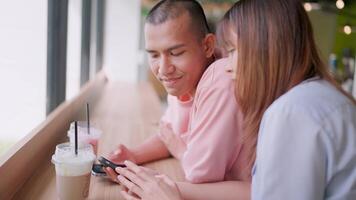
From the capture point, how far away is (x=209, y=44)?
1210 millimetres

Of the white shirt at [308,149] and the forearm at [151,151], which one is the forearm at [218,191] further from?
the forearm at [151,151]

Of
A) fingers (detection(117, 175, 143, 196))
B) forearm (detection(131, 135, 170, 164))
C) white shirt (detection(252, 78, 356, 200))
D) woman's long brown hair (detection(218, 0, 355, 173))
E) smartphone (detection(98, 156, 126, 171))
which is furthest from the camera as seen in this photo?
forearm (detection(131, 135, 170, 164))

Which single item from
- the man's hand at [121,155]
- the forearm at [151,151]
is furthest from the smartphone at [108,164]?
the forearm at [151,151]

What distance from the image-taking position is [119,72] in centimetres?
383

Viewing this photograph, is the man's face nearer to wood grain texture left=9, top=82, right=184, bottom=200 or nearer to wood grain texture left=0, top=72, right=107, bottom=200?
wood grain texture left=9, top=82, right=184, bottom=200

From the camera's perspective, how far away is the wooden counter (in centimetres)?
108

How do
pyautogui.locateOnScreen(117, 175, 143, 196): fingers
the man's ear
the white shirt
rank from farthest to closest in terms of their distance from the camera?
the man's ear < pyautogui.locateOnScreen(117, 175, 143, 196): fingers < the white shirt

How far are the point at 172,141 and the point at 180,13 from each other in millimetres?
430

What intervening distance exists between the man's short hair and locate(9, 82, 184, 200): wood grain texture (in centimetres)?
44

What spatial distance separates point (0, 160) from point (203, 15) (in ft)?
2.20

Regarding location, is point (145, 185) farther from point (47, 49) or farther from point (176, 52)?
point (47, 49)

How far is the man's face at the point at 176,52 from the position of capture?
114cm

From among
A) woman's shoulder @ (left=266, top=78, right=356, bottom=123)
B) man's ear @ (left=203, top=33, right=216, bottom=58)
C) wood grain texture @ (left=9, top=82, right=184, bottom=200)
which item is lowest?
wood grain texture @ (left=9, top=82, right=184, bottom=200)

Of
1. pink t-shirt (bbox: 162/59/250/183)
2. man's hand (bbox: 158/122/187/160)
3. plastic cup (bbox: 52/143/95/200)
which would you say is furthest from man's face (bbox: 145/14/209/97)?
plastic cup (bbox: 52/143/95/200)
